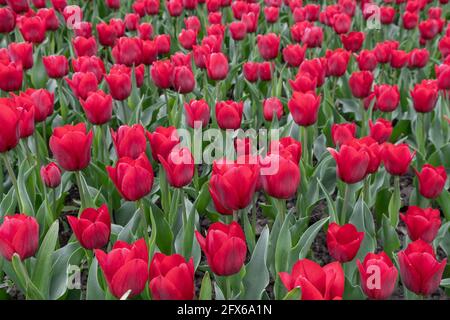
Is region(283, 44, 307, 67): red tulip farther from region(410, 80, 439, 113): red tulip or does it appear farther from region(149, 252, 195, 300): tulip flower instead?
region(149, 252, 195, 300): tulip flower

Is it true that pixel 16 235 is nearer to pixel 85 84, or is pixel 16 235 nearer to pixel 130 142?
pixel 130 142

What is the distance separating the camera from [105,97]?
7.01 feet

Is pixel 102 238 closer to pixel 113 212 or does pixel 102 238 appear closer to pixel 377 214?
pixel 113 212

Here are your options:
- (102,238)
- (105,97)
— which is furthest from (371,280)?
(105,97)

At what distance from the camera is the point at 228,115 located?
7.16 feet

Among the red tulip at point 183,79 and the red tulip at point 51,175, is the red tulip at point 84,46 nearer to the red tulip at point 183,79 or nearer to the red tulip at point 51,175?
the red tulip at point 183,79

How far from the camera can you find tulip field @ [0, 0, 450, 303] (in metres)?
1.44

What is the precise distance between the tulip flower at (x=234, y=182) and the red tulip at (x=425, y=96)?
119cm

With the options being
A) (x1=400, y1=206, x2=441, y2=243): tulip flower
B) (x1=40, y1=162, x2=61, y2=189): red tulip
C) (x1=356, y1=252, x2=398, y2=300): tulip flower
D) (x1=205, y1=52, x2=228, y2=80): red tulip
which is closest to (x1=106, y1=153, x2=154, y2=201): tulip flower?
(x1=40, y1=162, x2=61, y2=189): red tulip

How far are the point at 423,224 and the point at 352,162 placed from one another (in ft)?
0.85

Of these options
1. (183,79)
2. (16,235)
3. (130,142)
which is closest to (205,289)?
(16,235)

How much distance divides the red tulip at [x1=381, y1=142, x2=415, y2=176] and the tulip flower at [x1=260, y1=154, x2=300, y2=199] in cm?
45

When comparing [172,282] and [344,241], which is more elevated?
[172,282]

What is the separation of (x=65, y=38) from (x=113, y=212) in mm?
2015
